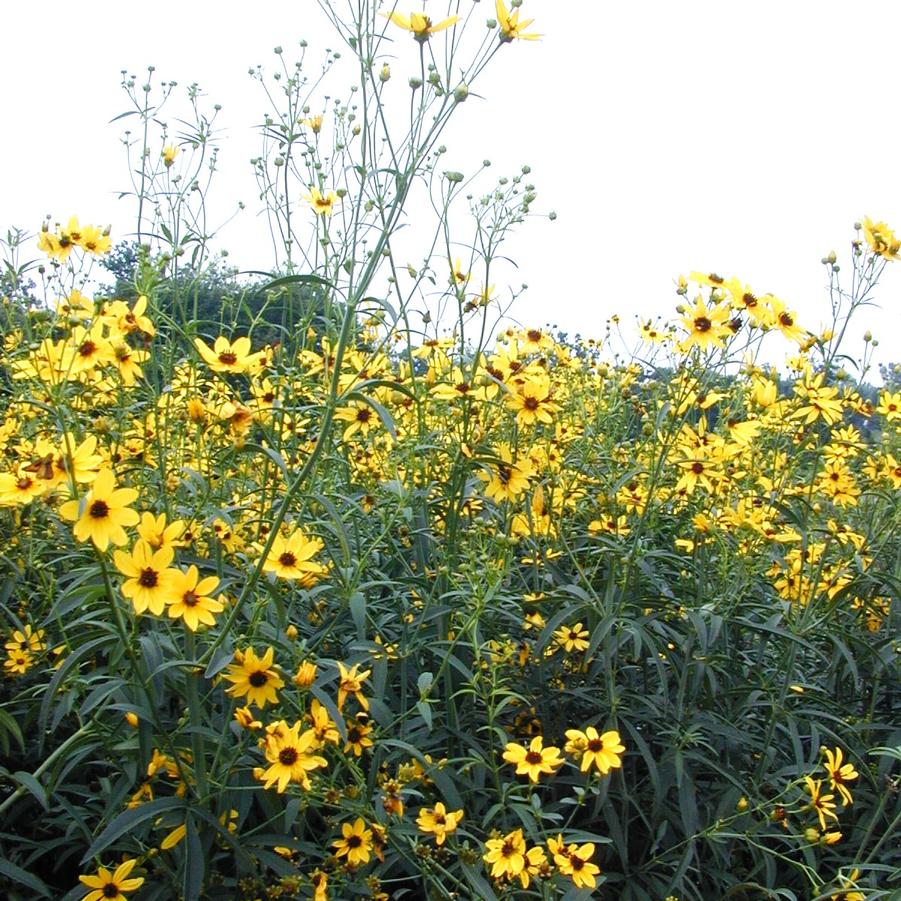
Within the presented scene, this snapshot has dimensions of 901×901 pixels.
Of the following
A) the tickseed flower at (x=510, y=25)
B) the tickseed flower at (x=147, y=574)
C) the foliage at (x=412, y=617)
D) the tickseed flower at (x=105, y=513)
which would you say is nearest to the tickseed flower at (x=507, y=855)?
the foliage at (x=412, y=617)

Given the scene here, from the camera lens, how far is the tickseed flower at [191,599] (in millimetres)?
1968

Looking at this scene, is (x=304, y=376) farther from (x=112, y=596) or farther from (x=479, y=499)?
(x=112, y=596)

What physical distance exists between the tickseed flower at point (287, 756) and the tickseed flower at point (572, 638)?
3.06ft

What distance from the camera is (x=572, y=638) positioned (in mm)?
2818

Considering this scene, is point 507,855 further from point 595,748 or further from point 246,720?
point 246,720

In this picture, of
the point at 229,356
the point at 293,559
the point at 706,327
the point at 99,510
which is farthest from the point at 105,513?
the point at 706,327

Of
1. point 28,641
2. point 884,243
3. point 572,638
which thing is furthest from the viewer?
point 884,243

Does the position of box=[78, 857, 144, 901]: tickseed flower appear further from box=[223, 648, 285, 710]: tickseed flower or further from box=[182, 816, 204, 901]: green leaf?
box=[223, 648, 285, 710]: tickseed flower

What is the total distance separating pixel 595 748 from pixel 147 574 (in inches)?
43.5

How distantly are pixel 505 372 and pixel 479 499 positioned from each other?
1.35 feet

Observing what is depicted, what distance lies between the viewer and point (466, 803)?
102 inches

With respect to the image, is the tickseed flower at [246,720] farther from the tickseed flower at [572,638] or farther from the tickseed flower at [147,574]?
the tickseed flower at [572,638]

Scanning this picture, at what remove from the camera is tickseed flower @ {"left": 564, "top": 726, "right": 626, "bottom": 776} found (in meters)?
2.30

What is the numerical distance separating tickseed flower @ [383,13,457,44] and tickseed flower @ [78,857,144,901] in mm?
1912
